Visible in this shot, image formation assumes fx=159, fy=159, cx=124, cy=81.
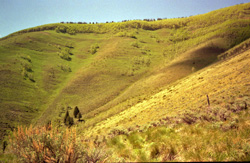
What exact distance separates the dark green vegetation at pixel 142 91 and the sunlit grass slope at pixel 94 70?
1.33 feet

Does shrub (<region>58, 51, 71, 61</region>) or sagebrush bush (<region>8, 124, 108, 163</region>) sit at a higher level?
shrub (<region>58, 51, 71, 61</region>)

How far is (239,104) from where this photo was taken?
8.65 metres

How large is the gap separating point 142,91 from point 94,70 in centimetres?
4515

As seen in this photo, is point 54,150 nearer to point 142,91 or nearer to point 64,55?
point 142,91

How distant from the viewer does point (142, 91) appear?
49.4m

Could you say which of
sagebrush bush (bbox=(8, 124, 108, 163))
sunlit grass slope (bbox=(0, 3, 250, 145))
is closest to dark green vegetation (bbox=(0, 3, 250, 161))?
sagebrush bush (bbox=(8, 124, 108, 163))

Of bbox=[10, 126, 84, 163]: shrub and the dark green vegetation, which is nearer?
bbox=[10, 126, 84, 163]: shrub

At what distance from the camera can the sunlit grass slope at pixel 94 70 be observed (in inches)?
2045

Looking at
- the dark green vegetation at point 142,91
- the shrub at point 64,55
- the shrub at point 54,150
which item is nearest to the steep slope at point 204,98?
the dark green vegetation at point 142,91

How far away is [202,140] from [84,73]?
282 ft

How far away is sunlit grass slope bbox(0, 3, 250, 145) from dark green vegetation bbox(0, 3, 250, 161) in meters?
0.41

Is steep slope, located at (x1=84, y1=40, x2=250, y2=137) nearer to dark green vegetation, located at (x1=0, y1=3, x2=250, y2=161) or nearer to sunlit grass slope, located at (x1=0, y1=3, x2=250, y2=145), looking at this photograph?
dark green vegetation, located at (x1=0, y1=3, x2=250, y2=161)

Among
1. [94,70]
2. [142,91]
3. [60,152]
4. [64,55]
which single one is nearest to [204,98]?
[60,152]

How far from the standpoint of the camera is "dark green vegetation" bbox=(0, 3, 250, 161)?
5352mm
